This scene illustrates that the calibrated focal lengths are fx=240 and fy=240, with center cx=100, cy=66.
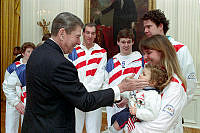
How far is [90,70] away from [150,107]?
2.10 metres

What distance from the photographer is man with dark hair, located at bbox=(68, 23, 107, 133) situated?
388 centimetres

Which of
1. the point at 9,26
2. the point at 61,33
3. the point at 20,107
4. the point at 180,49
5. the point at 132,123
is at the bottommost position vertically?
the point at 20,107

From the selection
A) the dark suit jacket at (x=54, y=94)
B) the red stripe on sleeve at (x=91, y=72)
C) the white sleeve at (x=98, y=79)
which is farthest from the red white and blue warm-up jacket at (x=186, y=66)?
the red stripe on sleeve at (x=91, y=72)

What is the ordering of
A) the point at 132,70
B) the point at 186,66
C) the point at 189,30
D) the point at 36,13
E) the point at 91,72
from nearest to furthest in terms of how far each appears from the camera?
the point at 186,66, the point at 132,70, the point at 91,72, the point at 189,30, the point at 36,13

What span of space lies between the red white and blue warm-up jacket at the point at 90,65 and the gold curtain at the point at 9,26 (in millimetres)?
7556

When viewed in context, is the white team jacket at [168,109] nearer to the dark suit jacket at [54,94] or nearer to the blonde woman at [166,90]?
the blonde woman at [166,90]

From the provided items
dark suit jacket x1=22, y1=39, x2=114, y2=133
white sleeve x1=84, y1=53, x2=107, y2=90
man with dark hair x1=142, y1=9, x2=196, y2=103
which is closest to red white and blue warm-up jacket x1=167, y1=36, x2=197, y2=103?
man with dark hair x1=142, y1=9, x2=196, y2=103

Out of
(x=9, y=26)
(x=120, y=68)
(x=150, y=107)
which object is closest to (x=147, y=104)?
(x=150, y=107)

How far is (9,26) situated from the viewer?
10.9m

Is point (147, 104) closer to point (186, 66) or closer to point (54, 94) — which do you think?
point (54, 94)

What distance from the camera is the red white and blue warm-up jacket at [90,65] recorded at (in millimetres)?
3936

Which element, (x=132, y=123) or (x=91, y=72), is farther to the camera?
(x=91, y=72)

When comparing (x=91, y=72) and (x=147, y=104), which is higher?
(x=91, y=72)

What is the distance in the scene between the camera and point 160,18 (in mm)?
2906
